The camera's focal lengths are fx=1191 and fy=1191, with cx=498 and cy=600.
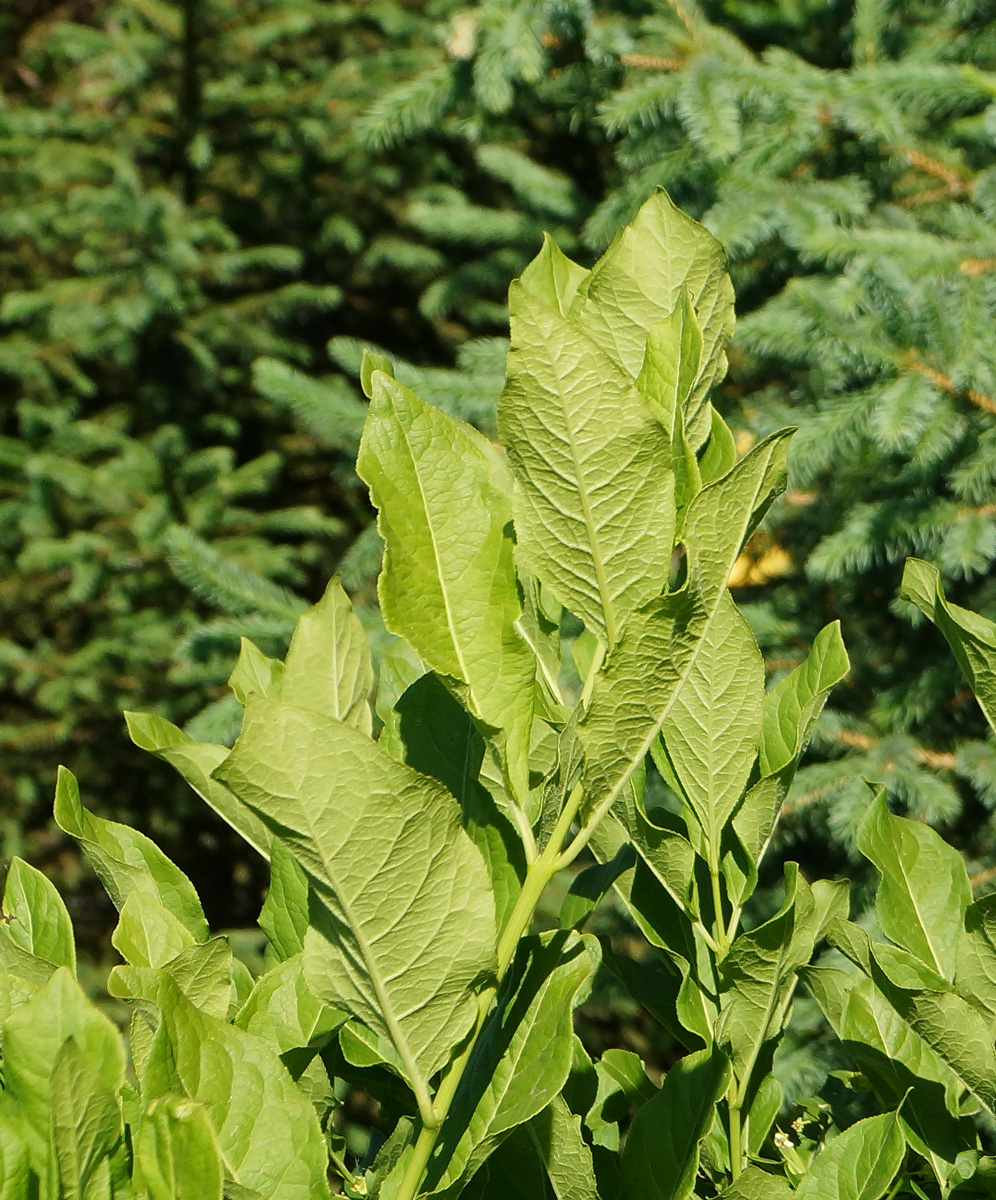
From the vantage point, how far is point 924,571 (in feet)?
1.86

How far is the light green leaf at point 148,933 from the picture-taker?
527mm

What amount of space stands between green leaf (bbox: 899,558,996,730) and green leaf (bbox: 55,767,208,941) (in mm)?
380

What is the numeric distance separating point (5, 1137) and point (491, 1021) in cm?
20

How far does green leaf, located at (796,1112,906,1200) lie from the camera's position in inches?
20.2

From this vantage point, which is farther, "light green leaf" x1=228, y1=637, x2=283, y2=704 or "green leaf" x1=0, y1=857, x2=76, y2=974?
"light green leaf" x1=228, y1=637, x2=283, y2=704

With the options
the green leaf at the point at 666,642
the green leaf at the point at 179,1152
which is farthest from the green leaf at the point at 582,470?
the green leaf at the point at 179,1152

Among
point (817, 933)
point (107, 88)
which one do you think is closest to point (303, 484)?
point (107, 88)

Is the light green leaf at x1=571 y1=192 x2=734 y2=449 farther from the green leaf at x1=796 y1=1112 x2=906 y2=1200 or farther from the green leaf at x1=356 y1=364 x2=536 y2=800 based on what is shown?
the green leaf at x1=796 y1=1112 x2=906 y2=1200

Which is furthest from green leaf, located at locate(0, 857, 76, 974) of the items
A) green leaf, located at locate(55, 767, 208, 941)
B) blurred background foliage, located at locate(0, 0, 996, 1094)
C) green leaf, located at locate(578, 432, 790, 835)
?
blurred background foliage, located at locate(0, 0, 996, 1094)

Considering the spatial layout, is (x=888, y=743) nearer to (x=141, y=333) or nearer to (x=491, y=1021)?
(x=491, y=1021)

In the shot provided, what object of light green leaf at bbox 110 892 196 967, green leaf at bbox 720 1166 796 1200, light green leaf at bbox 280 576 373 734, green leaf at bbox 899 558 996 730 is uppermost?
green leaf at bbox 899 558 996 730

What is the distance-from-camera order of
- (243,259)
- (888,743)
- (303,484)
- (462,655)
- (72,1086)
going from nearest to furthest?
1. (72,1086)
2. (462,655)
3. (888,743)
4. (243,259)
5. (303,484)

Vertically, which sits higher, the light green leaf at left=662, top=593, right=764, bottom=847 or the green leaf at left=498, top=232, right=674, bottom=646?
the green leaf at left=498, top=232, right=674, bottom=646

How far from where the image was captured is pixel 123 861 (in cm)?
58
